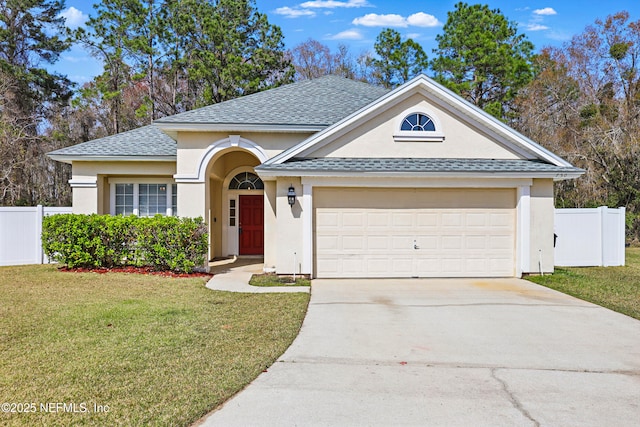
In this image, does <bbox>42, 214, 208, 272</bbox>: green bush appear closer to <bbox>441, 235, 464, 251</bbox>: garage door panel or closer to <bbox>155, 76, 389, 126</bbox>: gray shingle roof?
<bbox>155, 76, 389, 126</bbox>: gray shingle roof

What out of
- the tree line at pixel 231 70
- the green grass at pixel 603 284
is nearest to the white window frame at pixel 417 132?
the green grass at pixel 603 284

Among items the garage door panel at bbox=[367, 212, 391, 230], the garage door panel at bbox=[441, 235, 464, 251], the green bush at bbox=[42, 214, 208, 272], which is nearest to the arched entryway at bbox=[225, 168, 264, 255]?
the green bush at bbox=[42, 214, 208, 272]

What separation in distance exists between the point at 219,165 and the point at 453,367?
11368 mm

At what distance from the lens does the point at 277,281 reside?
36.7 feet

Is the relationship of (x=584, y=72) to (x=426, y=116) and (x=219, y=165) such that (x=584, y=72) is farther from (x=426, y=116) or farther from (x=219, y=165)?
(x=219, y=165)

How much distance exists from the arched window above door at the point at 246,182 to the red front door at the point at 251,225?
348mm

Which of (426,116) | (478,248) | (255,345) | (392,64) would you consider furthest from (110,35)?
(255,345)

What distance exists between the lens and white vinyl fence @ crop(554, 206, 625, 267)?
46.0 feet

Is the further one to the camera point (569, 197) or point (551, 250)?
point (569, 197)

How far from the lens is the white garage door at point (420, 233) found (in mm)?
11703

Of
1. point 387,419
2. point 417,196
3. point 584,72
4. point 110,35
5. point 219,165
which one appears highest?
point 110,35

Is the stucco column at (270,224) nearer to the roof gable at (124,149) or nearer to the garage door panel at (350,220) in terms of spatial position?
the garage door panel at (350,220)

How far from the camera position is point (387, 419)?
159 inches

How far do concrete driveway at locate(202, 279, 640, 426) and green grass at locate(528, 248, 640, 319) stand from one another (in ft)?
2.53
